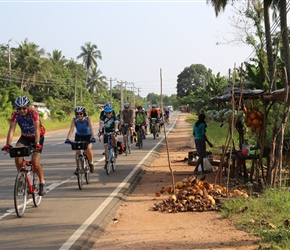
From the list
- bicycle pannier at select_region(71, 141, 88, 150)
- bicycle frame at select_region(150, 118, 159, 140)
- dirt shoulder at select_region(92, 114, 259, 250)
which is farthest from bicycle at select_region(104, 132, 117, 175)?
bicycle frame at select_region(150, 118, 159, 140)

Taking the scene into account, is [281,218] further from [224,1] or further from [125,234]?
[224,1]

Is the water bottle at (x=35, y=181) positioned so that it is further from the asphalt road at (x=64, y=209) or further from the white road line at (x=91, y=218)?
the white road line at (x=91, y=218)

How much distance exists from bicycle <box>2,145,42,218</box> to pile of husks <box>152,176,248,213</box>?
7.22 feet

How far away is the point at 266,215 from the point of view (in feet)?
26.1

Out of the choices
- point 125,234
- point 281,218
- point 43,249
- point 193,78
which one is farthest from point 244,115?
point 193,78

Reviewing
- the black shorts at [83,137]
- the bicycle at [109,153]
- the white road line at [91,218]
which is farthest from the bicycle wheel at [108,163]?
the black shorts at [83,137]

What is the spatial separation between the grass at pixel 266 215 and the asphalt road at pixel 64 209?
6.96ft

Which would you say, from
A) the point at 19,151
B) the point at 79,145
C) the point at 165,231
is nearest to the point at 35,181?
the point at 19,151

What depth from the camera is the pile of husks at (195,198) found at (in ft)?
29.8

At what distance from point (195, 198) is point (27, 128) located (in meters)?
3.35

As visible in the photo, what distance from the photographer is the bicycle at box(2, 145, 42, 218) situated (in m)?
8.23

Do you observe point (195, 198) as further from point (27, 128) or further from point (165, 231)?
point (27, 128)

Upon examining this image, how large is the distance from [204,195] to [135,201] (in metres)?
1.40

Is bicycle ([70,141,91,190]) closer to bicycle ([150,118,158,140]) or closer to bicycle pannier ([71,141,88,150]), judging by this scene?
bicycle pannier ([71,141,88,150])
